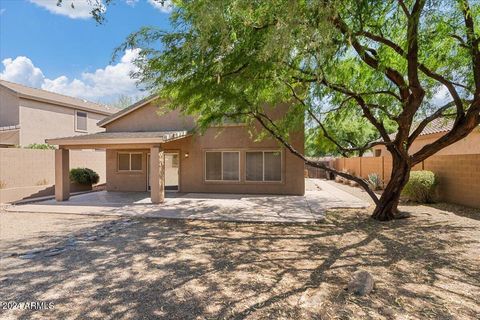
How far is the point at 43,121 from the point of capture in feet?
66.2

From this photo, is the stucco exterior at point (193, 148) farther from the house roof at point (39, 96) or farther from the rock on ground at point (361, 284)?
the rock on ground at point (361, 284)

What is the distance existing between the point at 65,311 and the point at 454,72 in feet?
35.5

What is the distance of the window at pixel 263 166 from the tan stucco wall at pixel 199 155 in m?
0.22

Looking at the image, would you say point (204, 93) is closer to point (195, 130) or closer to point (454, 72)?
point (195, 130)

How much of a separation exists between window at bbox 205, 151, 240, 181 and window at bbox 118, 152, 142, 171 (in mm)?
4159

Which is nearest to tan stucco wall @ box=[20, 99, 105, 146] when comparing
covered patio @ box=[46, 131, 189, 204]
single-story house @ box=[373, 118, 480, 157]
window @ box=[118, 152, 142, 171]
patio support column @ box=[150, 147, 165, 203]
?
window @ box=[118, 152, 142, 171]

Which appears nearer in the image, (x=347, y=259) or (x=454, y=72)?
(x=347, y=259)

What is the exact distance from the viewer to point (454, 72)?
8500 mm

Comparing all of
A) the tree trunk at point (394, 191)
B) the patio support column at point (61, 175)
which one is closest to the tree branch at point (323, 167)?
the tree trunk at point (394, 191)

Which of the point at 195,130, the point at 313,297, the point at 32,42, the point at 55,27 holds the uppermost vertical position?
the point at 32,42

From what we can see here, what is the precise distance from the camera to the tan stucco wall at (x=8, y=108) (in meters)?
19.0

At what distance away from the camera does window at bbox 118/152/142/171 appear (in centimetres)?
1644

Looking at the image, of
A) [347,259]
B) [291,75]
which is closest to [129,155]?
[291,75]

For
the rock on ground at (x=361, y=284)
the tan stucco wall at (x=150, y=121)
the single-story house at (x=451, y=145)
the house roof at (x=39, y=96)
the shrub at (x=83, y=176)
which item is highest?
the house roof at (x=39, y=96)
